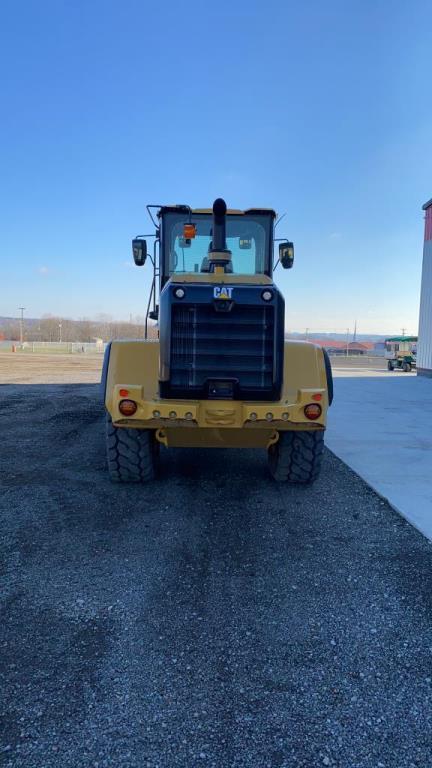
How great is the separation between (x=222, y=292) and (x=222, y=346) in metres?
0.44

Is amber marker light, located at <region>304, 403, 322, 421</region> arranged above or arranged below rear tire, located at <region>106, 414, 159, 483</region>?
above

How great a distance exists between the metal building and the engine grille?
1855 cm

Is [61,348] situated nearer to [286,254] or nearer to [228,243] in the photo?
[228,243]

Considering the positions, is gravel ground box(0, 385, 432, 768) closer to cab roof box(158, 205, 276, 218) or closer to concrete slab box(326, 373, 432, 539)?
concrete slab box(326, 373, 432, 539)

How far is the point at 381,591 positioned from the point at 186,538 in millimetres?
1397

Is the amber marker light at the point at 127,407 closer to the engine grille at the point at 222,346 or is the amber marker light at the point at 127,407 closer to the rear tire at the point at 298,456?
the engine grille at the point at 222,346

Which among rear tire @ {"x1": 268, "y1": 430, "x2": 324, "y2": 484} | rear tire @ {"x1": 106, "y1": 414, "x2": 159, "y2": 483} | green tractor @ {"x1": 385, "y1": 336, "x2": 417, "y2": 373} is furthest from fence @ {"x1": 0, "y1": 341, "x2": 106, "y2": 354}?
rear tire @ {"x1": 268, "y1": 430, "x2": 324, "y2": 484}

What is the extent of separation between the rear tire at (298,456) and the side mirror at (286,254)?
201cm

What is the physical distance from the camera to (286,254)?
17.5 ft

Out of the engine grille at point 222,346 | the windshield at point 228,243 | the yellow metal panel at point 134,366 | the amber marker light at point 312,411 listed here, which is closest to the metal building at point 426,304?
the windshield at point 228,243

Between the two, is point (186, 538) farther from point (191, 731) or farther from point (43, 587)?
point (191, 731)

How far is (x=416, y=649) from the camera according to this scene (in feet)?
7.78

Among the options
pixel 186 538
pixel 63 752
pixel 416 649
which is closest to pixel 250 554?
pixel 186 538

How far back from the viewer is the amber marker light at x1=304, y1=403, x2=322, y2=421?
Answer: 4.01 metres
